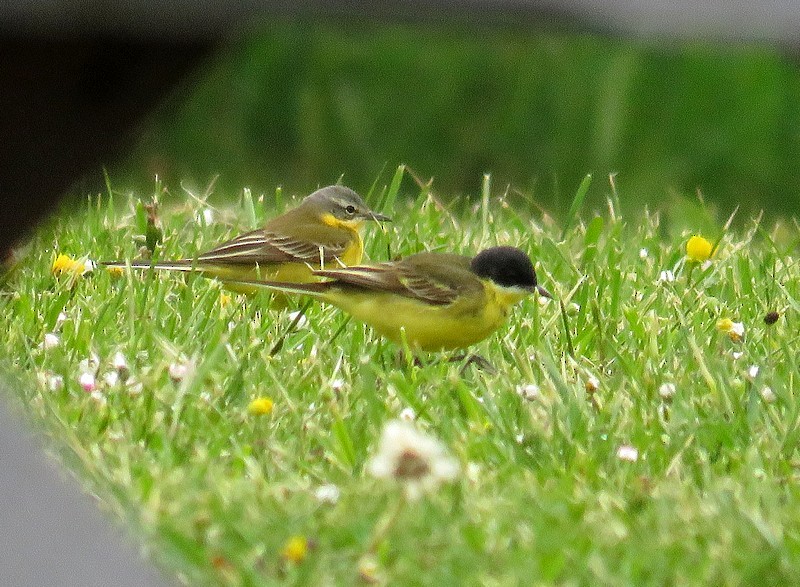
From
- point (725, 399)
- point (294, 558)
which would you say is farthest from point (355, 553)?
point (725, 399)

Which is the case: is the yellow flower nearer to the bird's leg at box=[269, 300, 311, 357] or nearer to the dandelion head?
the bird's leg at box=[269, 300, 311, 357]

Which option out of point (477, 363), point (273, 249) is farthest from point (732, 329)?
point (273, 249)

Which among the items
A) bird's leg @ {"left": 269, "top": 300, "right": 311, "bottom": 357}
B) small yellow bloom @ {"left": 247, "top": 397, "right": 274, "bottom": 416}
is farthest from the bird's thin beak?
small yellow bloom @ {"left": 247, "top": 397, "right": 274, "bottom": 416}

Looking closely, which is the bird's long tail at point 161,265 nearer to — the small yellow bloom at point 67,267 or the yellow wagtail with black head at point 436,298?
the small yellow bloom at point 67,267

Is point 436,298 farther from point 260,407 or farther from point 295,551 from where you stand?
Result: point 295,551

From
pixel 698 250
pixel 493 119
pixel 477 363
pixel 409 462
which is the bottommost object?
pixel 493 119
